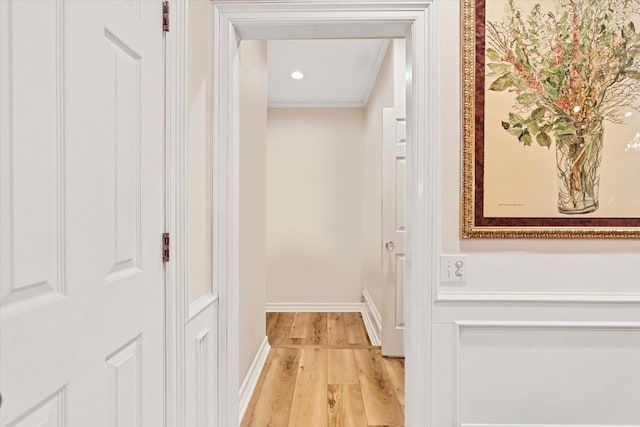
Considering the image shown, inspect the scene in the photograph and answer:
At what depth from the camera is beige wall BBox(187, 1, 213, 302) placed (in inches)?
56.6

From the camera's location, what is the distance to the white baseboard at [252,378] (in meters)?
2.37

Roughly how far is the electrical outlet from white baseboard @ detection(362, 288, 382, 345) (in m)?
2.08

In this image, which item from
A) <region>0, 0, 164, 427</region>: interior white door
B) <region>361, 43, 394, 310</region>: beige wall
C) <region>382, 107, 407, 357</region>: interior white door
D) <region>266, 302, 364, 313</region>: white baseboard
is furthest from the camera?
<region>266, 302, 364, 313</region>: white baseboard

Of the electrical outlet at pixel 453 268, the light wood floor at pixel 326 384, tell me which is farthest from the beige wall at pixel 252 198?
the electrical outlet at pixel 453 268

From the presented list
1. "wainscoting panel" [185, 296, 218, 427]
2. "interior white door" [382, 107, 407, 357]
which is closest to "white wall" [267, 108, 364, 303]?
"interior white door" [382, 107, 407, 357]

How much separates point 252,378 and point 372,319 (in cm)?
170

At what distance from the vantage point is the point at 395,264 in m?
3.33

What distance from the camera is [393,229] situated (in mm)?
3348

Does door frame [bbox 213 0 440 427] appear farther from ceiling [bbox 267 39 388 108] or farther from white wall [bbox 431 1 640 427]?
ceiling [bbox 267 39 388 108]

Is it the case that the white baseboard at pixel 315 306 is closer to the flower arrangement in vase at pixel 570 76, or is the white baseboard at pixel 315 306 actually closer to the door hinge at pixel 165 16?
the flower arrangement in vase at pixel 570 76

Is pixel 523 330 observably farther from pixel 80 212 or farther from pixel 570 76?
pixel 80 212

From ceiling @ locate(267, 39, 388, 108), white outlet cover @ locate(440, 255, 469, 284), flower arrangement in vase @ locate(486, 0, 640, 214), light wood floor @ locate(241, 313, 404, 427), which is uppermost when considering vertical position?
ceiling @ locate(267, 39, 388, 108)

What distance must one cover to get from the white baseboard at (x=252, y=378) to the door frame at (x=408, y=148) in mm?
653

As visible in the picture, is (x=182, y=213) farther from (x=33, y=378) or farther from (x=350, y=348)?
(x=350, y=348)
